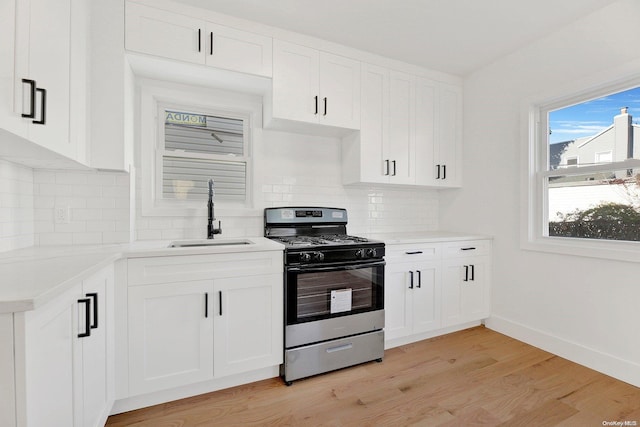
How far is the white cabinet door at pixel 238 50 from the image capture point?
2.20 meters

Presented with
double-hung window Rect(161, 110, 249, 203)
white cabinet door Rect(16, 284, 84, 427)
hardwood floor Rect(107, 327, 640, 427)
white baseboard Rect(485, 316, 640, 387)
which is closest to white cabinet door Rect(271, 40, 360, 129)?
double-hung window Rect(161, 110, 249, 203)

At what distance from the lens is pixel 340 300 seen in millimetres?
2250

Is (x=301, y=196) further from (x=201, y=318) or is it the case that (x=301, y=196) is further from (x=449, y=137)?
(x=449, y=137)

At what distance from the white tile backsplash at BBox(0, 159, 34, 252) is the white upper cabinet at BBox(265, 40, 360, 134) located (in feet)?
5.45

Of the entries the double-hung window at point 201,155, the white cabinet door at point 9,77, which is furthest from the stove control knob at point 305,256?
the white cabinet door at point 9,77

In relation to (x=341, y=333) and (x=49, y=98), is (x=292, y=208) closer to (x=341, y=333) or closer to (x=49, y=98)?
(x=341, y=333)

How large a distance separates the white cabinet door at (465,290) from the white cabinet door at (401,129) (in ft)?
3.11

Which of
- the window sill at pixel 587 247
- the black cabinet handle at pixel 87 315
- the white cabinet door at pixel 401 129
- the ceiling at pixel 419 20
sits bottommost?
the black cabinet handle at pixel 87 315

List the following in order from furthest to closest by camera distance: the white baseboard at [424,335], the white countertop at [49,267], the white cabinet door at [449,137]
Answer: the white cabinet door at [449,137]
the white baseboard at [424,335]
the white countertop at [49,267]

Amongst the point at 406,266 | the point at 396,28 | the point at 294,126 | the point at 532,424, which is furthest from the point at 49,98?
the point at 532,424

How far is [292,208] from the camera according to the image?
2756 millimetres

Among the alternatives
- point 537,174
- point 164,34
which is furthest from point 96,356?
point 537,174

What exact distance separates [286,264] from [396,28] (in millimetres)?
2083

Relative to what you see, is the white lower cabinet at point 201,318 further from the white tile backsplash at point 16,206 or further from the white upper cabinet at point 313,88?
the white upper cabinet at point 313,88
